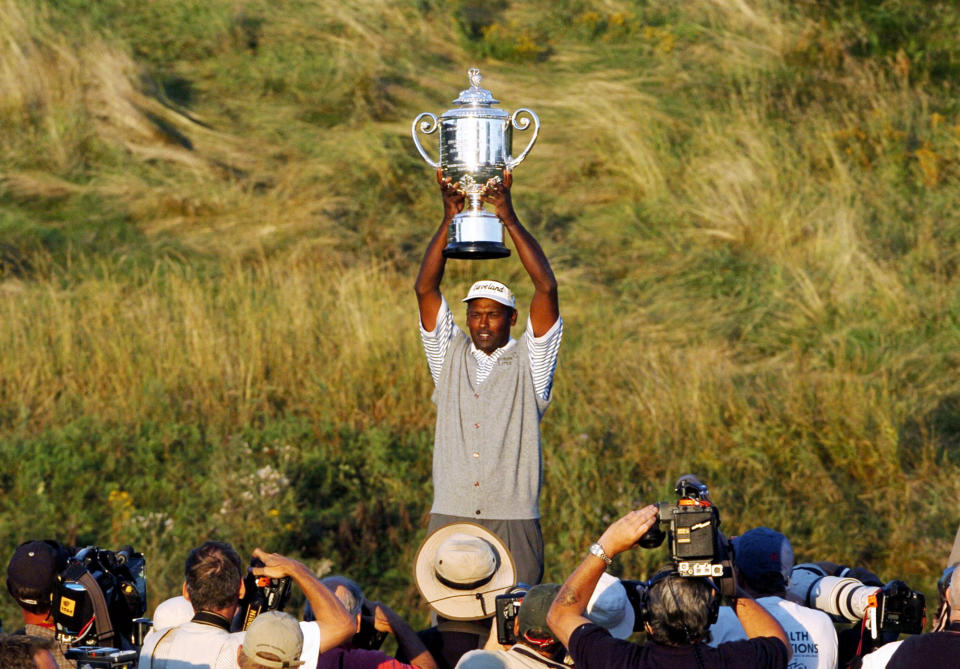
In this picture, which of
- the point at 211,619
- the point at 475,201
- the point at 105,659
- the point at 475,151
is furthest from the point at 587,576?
the point at 475,151

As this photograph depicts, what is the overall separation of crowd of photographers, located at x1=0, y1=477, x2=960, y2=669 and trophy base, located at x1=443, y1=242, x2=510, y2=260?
110 centimetres

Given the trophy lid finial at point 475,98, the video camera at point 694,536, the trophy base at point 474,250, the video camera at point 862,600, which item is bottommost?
the video camera at point 862,600

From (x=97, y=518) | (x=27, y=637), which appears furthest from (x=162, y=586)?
(x=27, y=637)

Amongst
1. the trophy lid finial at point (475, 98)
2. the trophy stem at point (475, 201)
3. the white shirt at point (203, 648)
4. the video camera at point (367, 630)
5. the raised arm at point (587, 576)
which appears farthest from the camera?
the trophy lid finial at point (475, 98)

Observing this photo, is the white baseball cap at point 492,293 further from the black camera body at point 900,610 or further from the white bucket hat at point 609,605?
the black camera body at point 900,610

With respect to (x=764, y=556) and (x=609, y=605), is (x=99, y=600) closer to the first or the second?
(x=609, y=605)

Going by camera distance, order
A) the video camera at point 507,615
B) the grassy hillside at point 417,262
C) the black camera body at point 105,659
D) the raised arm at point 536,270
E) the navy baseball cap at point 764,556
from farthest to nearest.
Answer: the grassy hillside at point 417,262
the raised arm at point 536,270
the navy baseball cap at point 764,556
the video camera at point 507,615
the black camera body at point 105,659

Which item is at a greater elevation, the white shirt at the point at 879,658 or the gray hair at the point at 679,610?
the gray hair at the point at 679,610

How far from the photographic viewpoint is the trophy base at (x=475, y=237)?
5.27 m

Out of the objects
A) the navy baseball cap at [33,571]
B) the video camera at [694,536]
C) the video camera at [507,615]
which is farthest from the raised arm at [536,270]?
the navy baseball cap at [33,571]

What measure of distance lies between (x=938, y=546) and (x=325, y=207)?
5.79 m

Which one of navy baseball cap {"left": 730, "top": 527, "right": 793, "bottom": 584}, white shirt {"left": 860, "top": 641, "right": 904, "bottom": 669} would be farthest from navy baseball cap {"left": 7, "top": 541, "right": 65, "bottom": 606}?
white shirt {"left": 860, "top": 641, "right": 904, "bottom": 669}

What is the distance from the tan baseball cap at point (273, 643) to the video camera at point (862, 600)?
190 centimetres

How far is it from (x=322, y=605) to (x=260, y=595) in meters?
0.32
